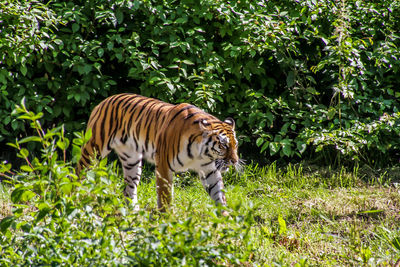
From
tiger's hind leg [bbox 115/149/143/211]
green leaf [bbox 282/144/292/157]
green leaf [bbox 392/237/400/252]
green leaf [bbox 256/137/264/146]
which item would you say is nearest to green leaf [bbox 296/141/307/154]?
green leaf [bbox 282/144/292/157]

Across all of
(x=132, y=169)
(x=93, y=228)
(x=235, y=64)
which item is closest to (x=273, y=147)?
(x=235, y=64)

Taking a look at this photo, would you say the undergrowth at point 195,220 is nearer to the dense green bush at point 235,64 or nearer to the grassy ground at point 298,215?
the grassy ground at point 298,215

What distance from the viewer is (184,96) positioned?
251 inches

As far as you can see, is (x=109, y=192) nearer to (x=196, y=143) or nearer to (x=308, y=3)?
(x=196, y=143)

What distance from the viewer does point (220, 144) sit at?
4.52 metres

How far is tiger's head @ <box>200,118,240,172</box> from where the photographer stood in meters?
4.53

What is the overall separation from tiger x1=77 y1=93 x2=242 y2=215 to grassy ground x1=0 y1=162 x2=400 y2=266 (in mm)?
191

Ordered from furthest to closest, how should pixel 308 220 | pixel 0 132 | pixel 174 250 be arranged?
pixel 0 132 → pixel 308 220 → pixel 174 250

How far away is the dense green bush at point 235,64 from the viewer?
6.20m


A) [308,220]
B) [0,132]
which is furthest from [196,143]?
[0,132]

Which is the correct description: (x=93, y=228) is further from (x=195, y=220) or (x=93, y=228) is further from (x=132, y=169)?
(x=132, y=169)

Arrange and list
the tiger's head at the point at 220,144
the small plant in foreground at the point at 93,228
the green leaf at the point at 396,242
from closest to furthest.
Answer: the small plant in foreground at the point at 93,228 < the green leaf at the point at 396,242 < the tiger's head at the point at 220,144

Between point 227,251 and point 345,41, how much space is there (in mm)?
3756

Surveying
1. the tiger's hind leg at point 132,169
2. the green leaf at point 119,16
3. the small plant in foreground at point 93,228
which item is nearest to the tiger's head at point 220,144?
the tiger's hind leg at point 132,169
